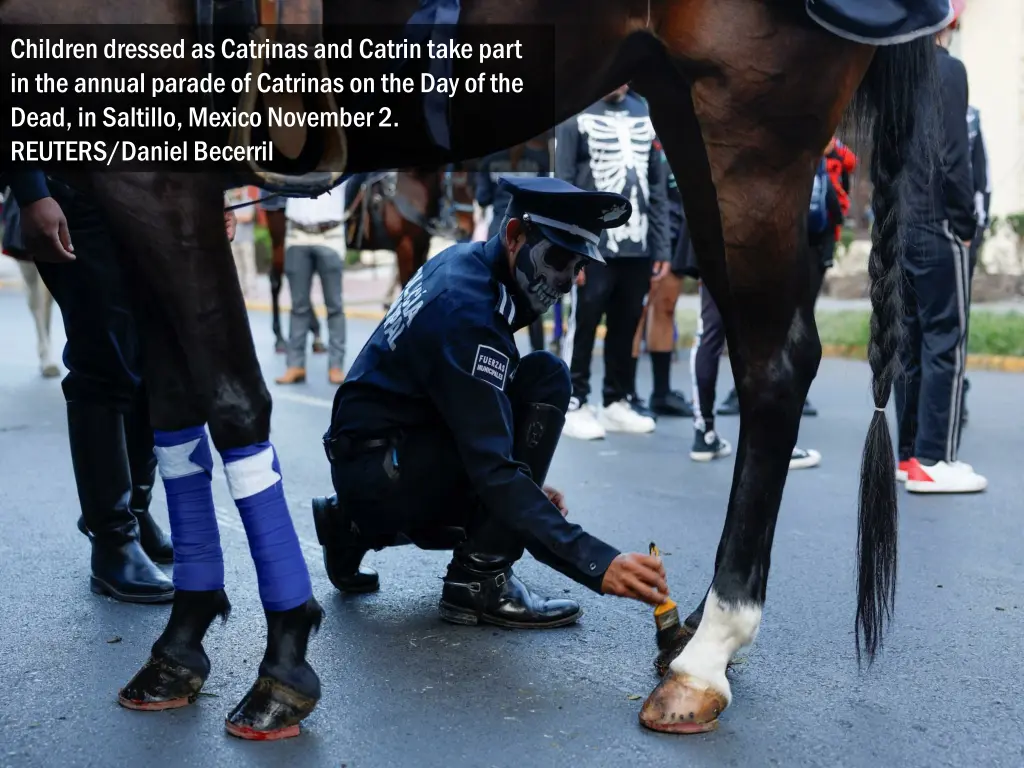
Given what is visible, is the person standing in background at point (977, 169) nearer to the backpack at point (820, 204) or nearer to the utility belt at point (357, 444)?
the backpack at point (820, 204)

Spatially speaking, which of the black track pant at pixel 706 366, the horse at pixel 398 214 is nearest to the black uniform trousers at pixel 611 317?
the black track pant at pixel 706 366

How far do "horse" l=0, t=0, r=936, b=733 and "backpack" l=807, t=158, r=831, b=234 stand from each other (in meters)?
3.28

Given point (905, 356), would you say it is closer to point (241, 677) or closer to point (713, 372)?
point (241, 677)

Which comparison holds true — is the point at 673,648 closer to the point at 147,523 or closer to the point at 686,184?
the point at 686,184

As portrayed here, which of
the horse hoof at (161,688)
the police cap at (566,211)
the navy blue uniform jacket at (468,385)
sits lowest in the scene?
the horse hoof at (161,688)

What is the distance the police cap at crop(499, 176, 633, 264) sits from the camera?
331 cm

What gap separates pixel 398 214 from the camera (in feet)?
34.7

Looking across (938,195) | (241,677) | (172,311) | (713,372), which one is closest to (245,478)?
(172,311)

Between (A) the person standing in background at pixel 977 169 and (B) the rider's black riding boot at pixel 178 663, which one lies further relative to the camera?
(A) the person standing in background at pixel 977 169

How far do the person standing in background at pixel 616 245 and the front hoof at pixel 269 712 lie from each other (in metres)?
4.57

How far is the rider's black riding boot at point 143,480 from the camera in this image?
14.0 feet

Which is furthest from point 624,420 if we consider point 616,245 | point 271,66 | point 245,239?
point 245,239

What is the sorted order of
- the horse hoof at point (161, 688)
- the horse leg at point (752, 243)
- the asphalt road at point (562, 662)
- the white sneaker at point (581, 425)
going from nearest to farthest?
the asphalt road at point (562, 662)
the horse leg at point (752, 243)
the horse hoof at point (161, 688)
the white sneaker at point (581, 425)

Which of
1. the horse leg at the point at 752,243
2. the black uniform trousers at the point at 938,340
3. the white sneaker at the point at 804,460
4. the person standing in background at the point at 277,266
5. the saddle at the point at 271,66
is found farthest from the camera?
the person standing in background at the point at 277,266
